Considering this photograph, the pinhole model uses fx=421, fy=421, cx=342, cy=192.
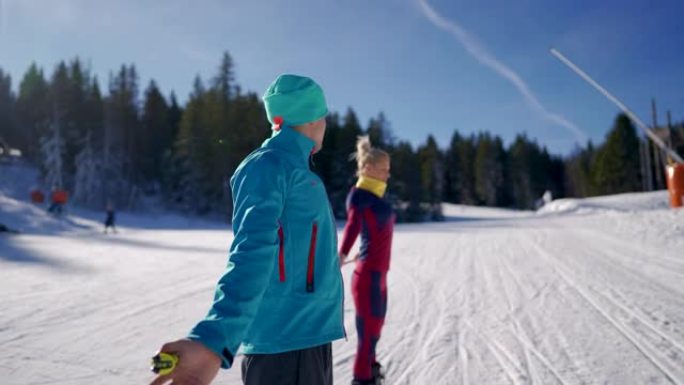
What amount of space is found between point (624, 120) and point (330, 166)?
144 ft

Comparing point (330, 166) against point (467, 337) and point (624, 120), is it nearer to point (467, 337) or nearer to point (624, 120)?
point (467, 337)

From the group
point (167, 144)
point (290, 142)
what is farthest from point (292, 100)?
point (167, 144)

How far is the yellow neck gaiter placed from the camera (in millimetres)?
3602

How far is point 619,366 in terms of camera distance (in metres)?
3.96

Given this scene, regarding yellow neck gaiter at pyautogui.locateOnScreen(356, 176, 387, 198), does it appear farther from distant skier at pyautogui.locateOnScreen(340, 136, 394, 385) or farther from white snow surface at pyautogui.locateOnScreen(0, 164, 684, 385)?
white snow surface at pyautogui.locateOnScreen(0, 164, 684, 385)

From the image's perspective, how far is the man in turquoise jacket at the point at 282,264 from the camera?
1238mm

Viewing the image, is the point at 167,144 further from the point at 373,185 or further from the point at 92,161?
the point at 373,185

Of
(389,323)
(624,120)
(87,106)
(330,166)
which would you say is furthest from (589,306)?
(624,120)

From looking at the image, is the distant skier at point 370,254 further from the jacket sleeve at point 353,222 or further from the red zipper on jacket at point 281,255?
the red zipper on jacket at point 281,255

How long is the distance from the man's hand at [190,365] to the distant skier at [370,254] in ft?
8.16

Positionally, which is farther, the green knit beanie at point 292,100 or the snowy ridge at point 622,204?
the snowy ridge at point 622,204

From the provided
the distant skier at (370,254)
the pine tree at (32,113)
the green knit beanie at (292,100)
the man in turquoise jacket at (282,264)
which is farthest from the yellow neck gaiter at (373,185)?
the pine tree at (32,113)

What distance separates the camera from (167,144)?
156ft

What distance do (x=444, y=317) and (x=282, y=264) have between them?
482 cm
